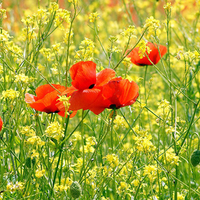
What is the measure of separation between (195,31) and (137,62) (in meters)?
0.69

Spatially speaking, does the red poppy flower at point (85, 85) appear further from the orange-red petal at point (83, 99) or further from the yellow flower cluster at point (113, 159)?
the yellow flower cluster at point (113, 159)

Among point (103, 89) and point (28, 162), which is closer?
point (103, 89)

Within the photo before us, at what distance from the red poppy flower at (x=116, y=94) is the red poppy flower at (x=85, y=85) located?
0.08 ft

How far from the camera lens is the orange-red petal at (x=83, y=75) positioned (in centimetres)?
109

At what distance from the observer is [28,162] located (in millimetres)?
1235

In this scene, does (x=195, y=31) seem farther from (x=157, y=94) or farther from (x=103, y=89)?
(x=103, y=89)

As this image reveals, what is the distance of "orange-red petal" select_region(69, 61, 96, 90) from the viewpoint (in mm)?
A: 1095

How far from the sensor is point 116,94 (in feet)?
3.60

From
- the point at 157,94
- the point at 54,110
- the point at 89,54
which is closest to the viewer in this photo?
the point at 54,110

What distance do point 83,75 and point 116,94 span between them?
0.37 feet

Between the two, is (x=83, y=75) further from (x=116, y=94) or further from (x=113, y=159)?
(x=113, y=159)

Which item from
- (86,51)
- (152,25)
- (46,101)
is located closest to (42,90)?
(46,101)

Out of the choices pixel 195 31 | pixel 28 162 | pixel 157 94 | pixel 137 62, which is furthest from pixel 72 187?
pixel 157 94

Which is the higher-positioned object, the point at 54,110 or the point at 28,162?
the point at 54,110
